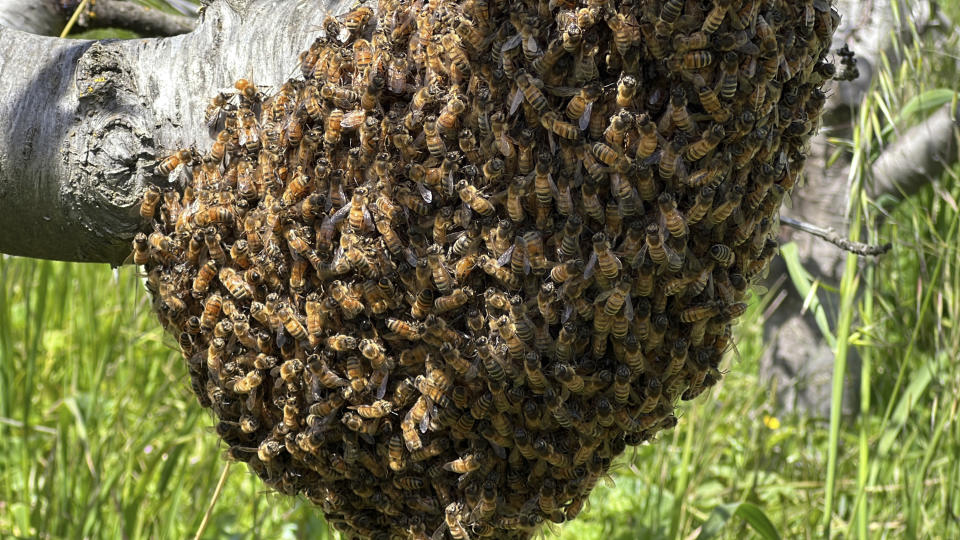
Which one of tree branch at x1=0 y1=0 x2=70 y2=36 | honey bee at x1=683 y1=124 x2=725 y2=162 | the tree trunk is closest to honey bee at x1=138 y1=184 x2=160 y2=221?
tree branch at x1=0 y1=0 x2=70 y2=36

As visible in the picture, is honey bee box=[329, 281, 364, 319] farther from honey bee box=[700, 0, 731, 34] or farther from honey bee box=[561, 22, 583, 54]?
honey bee box=[700, 0, 731, 34]

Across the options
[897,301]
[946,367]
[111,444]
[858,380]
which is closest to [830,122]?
[858,380]

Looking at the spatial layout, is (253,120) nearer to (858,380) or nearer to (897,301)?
(897,301)

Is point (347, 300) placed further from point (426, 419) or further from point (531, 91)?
point (531, 91)

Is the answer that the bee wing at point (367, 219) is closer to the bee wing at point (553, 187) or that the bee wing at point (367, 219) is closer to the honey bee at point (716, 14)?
the bee wing at point (553, 187)

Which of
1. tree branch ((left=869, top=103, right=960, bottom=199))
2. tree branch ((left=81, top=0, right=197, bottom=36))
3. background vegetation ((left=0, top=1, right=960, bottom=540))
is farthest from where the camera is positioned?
tree branch ((left=869, top=103, right=960, bottom=199))

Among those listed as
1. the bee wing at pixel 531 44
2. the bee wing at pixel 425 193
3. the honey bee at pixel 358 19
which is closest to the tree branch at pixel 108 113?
the honey bee at pixel 358 19
